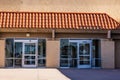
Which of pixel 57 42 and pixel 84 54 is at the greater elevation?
pixel 57 42

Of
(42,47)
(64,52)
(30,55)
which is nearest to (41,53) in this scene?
(42,47)

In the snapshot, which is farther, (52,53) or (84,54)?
(84,54)

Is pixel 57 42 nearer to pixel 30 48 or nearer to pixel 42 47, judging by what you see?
pixel 42 47

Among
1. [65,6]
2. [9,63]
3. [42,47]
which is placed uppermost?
[65,6]

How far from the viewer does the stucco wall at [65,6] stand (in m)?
Answer: 38.9

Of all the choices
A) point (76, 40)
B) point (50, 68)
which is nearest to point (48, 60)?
point (50, 68)

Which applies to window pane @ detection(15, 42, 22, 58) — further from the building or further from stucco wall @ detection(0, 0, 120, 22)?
stucco wall @ detection(0, 0, 120, 22)

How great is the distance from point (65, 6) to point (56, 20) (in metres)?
2.81

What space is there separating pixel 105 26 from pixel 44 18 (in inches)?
231

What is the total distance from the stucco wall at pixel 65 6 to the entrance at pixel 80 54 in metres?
4.29

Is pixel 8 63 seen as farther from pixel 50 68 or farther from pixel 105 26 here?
pixel 105 26

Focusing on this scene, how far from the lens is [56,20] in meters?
37.2

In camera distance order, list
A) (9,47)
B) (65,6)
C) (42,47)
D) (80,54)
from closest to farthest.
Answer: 1. (9,47)
2. (42,47)
3. (80,54)
4. (65,6)

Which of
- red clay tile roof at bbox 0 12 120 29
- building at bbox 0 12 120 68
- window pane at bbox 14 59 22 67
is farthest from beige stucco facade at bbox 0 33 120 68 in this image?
window pane at bbox 14 59 22 67
